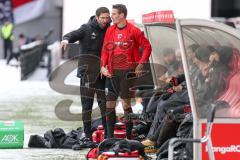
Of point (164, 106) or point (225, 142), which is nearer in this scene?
point (225, 142)

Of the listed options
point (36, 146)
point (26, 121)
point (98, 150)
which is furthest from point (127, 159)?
point (26, 121)

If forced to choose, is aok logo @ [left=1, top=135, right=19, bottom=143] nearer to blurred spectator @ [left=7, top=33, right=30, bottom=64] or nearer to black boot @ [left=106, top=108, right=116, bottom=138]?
black boot @ [left=106, top=108, right=116, bottom=138]

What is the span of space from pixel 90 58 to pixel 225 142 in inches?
128

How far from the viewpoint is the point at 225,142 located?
8.90 meters

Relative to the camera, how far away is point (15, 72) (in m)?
32.2

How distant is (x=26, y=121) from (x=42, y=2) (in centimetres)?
3288

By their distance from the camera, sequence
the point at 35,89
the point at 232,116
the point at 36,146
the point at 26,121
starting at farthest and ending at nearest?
the point at 35,89 < the point at 26,121 < the point at 36,146 < the point at 232,116

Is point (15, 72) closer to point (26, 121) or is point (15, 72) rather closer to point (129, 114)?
point (26, 121)

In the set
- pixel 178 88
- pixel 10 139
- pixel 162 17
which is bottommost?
pixel 10 139

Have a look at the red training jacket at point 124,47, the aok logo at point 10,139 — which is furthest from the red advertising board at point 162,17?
the aok logo at point 10,139

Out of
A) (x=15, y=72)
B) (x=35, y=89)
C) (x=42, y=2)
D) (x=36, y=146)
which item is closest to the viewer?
→ (x=36, y=146)

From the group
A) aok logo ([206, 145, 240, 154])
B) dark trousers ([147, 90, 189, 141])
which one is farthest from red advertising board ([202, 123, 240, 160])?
dark trousers ([147, 90, 189, 141])

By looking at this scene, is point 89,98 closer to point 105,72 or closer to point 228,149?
point 105,72

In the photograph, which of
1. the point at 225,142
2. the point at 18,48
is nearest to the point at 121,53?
the point at 225,142
